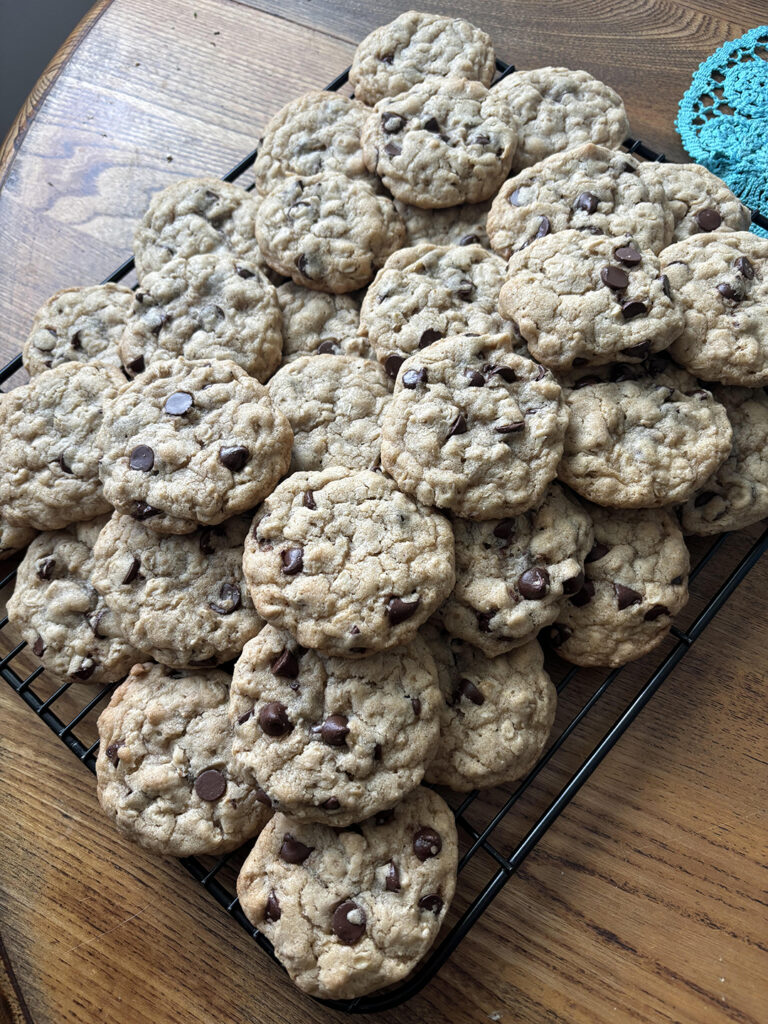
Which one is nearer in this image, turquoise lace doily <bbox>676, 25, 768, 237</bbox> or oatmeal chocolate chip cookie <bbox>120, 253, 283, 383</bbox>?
oatmeal chocolate chip cookie <bbox>120, 253, 283, 383</bbox>

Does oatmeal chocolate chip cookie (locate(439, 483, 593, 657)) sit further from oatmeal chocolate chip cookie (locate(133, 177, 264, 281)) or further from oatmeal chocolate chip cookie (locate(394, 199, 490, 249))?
oatmeal chocolate chip cookie (locate(133, 177, 264, 281))

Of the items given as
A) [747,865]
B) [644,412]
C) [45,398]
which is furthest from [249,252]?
[747,865]

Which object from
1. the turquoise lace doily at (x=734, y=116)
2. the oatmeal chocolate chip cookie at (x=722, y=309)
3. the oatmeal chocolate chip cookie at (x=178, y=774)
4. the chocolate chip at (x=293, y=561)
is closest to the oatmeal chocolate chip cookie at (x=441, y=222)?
Answer: the oatmeal chocolate chip cookie at (x=722, y=309)

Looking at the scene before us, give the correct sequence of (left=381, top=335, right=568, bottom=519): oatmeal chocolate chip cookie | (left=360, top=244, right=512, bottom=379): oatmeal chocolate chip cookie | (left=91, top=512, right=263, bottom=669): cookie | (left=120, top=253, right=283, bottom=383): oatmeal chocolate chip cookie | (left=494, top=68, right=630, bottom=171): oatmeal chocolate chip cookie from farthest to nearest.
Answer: (left=494, top=68, right=630, bottom=171): oatmeal chocolate chip cookie < (left=120, top=253, right=283, bottom=383): oatmeal chocolate chip cookie < (left=360, top=244, right=512, bottom=379): oatmeal chocolate chip cookie < (left=91, top=512, right=263, bottom=669): cookie < (left=381, top=335, right=568, bottom=519): oatmeal chocolate chip cookie

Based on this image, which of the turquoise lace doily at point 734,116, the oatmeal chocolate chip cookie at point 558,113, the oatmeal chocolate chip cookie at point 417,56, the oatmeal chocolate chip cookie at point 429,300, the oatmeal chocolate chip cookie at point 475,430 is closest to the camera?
the oatmeal chocolate chip cookie at point 475,430

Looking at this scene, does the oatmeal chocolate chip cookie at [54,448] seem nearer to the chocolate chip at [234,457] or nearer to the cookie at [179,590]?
the cookie at [179,590]

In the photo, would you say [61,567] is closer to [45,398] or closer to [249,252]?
[45,398]

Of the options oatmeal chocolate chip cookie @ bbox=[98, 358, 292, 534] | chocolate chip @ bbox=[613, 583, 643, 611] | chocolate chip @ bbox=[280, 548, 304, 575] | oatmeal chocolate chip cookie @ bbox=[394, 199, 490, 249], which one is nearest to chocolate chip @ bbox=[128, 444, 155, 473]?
oatmeal chocolate chip cookie @ bbox=[98, 358, 292, 534]
